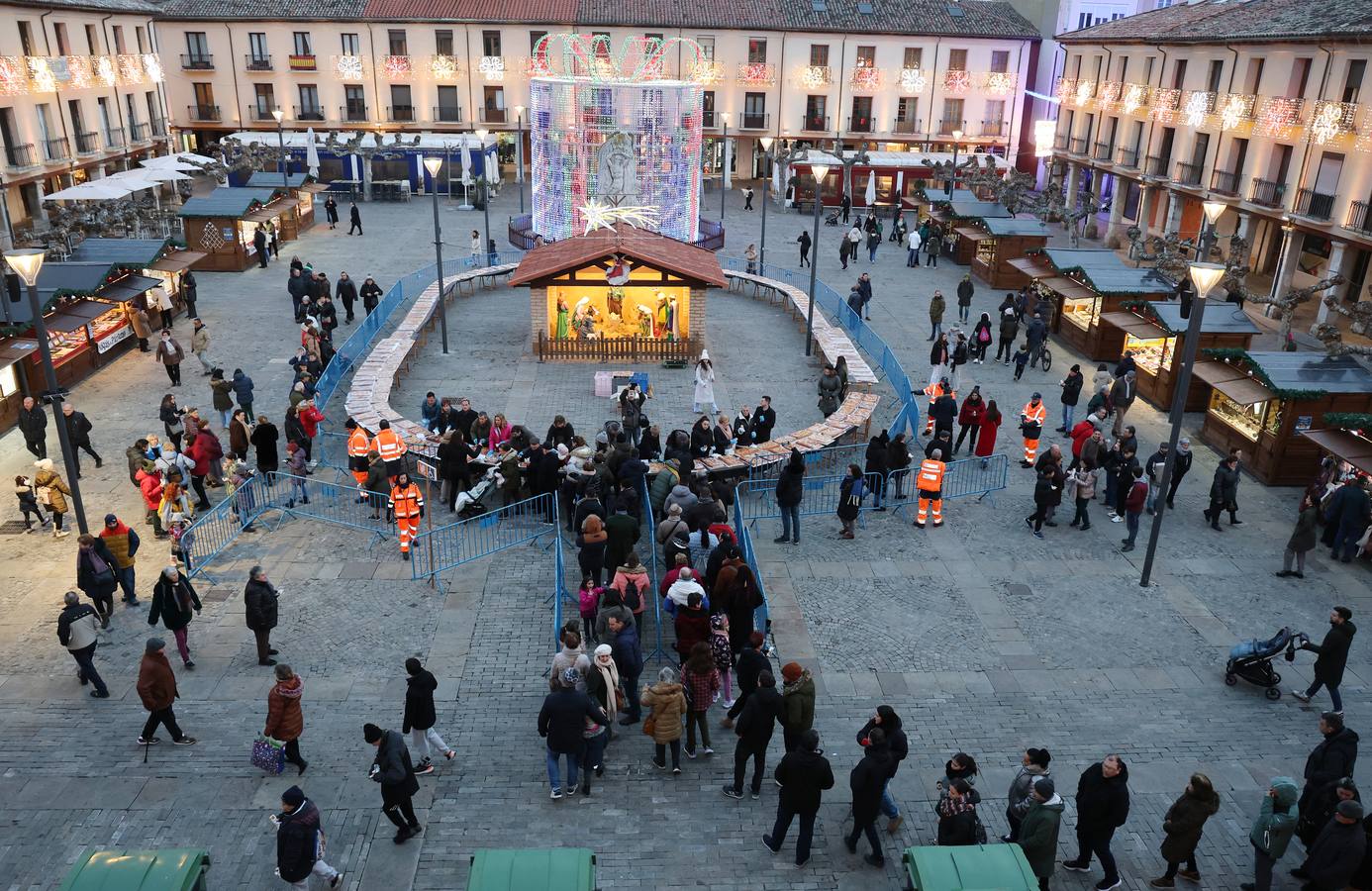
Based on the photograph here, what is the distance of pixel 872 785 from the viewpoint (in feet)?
29.2

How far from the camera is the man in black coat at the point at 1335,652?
11.1 metres

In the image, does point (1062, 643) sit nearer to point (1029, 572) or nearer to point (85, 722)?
point (1029, 572)

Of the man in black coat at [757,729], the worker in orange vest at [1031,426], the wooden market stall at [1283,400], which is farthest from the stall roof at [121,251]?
the wooden market stall at [1283,400]

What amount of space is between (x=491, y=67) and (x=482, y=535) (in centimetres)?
4368

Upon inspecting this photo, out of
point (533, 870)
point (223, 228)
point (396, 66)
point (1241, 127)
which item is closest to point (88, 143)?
point (223, 228)

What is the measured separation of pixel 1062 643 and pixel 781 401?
988 centimetres

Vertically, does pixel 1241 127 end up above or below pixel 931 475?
above

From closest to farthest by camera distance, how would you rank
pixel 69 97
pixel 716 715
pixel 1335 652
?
pixel 1335 652 → pixel 716 715 → pixel 69 97

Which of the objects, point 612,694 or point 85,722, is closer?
point 612,694

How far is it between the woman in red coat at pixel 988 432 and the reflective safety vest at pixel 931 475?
93.2 inches

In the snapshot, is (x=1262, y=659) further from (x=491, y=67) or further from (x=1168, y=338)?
(x=491, y=67)

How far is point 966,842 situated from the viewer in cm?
862

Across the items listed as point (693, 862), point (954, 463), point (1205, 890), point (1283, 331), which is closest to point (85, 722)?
point (693, 862)

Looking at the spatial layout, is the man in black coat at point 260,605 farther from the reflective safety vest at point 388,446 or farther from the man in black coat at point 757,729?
the man in black coat at point 757,729
